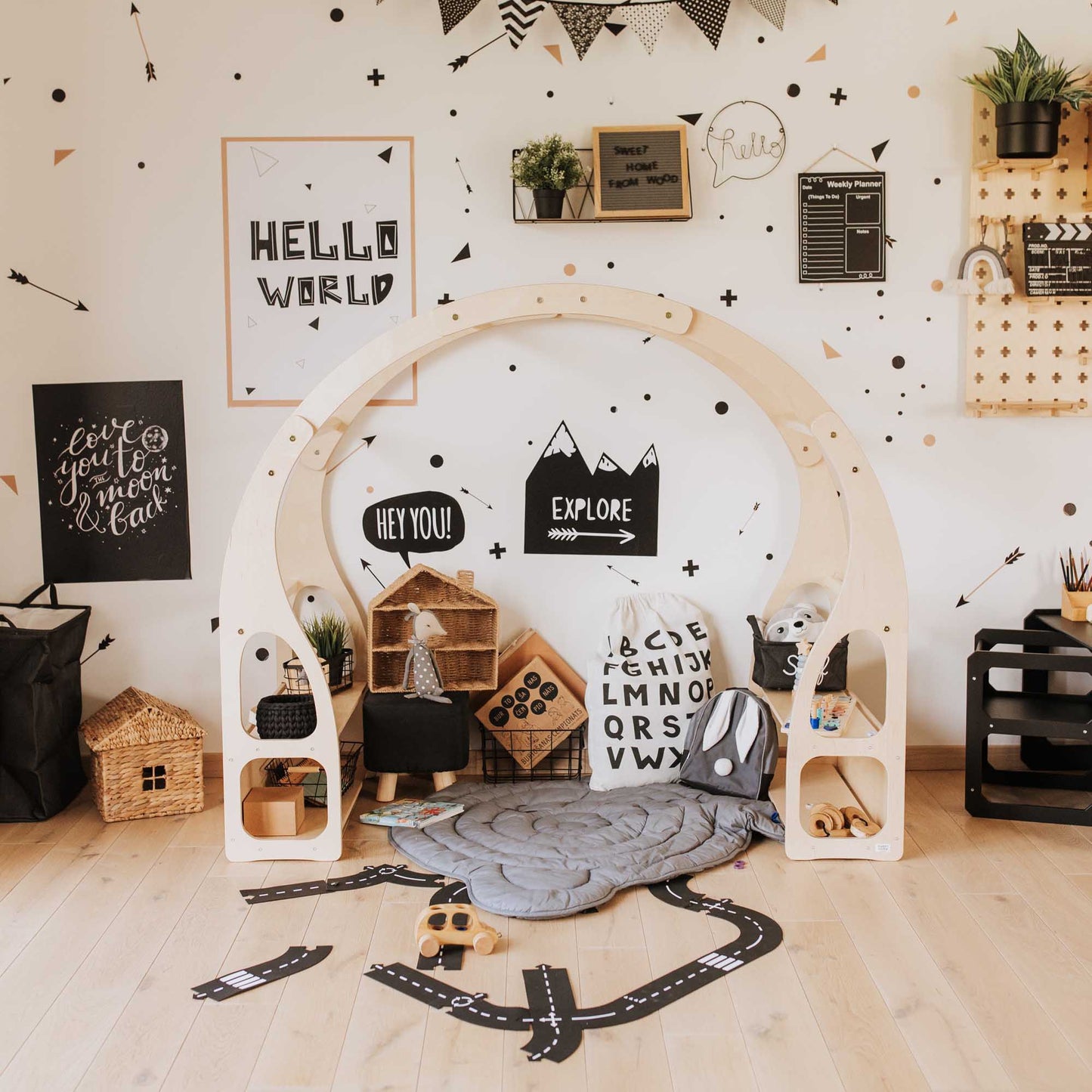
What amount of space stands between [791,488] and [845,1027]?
1699 millimetres

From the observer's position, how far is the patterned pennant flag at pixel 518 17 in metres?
3.24

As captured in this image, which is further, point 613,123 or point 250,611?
point 613,123

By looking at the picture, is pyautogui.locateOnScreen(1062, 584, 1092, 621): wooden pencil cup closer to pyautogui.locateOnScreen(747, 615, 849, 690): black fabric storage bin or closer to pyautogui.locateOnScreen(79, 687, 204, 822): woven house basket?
pyautogui.locateOnScreen(747, 615, 849, 690): black fabric storage bin

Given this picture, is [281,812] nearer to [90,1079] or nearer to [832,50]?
[90,1079]

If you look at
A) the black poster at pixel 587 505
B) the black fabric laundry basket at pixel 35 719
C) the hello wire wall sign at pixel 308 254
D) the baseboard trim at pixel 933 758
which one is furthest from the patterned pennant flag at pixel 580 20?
the baseboard trim at pixel 933 758

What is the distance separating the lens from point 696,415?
3.44m

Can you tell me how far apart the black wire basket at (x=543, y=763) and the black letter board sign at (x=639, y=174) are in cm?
151

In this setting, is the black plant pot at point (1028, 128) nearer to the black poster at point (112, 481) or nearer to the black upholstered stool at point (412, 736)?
the black upholstered stool at point (412, 736)

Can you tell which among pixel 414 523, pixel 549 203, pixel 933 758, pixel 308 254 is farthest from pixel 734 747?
pixel 308 254

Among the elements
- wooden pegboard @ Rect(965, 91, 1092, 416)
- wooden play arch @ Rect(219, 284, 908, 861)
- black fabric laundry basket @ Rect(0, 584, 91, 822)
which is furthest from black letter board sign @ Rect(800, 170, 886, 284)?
black fabric laundry basket @ Rect(0, 584, 91, 822)

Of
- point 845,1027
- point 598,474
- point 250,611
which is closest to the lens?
point 845,1027

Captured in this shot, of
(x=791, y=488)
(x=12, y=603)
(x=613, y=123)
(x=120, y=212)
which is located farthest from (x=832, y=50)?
(x=12, y=603)

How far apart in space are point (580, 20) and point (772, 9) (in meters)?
0.53

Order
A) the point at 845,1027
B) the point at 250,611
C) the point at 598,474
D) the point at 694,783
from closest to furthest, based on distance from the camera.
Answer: the point at 845,1027 → the point at 250,611 → the point at 694,783 → the point at 598,474
